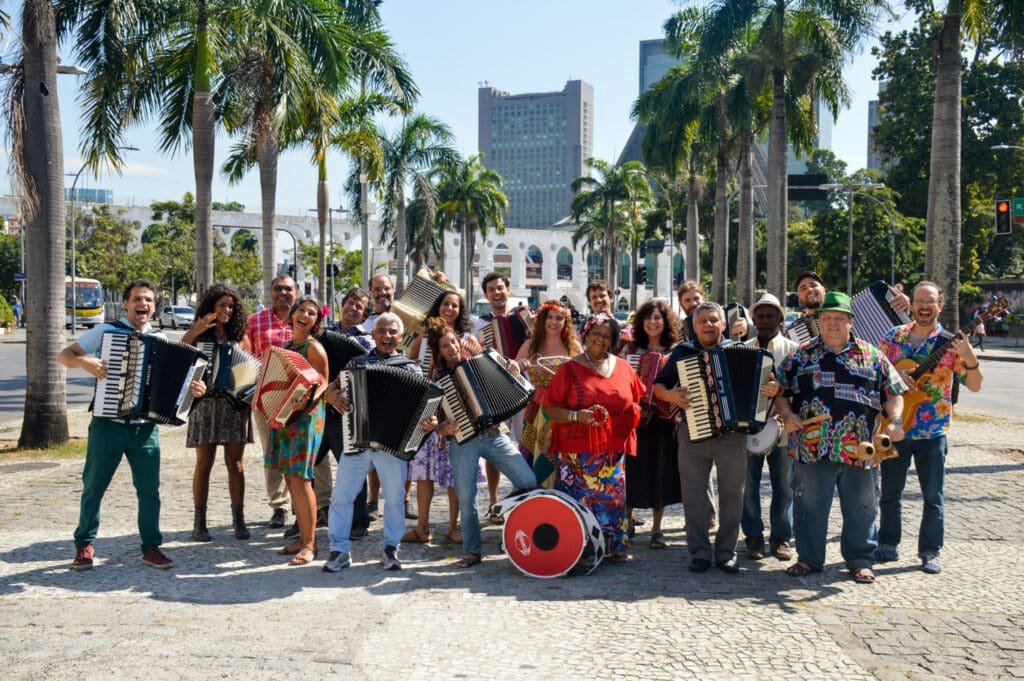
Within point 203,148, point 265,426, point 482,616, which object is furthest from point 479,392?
point 203,148

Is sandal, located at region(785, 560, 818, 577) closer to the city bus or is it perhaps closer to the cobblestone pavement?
the cobblestone pavement

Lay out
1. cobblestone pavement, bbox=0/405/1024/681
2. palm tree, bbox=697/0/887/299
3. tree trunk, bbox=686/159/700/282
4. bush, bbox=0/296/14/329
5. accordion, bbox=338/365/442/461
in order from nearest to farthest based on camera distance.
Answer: cobblestone pavement, bbox=0/405/1024/681, accordion, bbox=338/365/442/461, palm tree, bbox=697/0/887/299, tree trunk, bbox=686/159/700/282, bush, bbox=0/296/14/329

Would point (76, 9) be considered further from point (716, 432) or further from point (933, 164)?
point (933, 164)

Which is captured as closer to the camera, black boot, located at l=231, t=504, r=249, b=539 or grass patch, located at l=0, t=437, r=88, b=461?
black boot, located at l=231, t=504, r=249, b=539

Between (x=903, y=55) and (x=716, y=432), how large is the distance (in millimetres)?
42315

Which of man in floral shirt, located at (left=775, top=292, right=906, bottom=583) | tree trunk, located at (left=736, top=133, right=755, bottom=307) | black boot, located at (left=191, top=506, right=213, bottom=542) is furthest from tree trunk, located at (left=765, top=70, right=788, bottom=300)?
black boot, located at (left=191, top=506, right=213, bottom=542)

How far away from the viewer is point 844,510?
257 inches

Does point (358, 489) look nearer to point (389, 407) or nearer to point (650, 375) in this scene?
point (389, 407)

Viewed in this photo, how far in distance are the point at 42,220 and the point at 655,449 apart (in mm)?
8253

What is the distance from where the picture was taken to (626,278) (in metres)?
136

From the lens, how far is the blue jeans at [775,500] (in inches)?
277

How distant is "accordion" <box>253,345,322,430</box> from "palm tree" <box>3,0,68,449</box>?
6198mm

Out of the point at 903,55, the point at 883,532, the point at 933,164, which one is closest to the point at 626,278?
the point at 903,55

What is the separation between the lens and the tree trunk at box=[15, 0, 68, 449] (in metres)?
11.3
